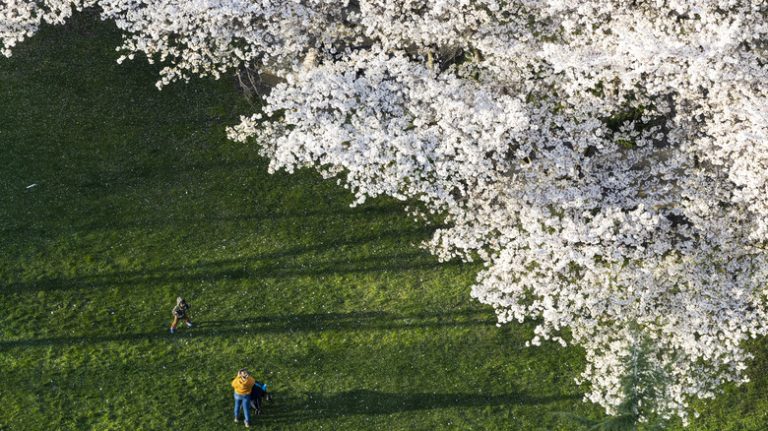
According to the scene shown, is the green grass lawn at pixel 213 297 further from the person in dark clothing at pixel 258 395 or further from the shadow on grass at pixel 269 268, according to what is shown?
Result: the person in dark clothing at pixel 258 395

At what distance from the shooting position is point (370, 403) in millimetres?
25234

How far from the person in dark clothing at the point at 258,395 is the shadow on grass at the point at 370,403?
40 centimetres

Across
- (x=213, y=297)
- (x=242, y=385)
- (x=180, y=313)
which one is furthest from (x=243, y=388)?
(x=213, y=297)

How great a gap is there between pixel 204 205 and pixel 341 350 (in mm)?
7610

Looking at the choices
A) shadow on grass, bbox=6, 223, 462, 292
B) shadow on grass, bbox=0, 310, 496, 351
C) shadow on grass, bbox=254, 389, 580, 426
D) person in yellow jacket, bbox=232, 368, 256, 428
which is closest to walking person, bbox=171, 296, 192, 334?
shadow on grass, bbox=0, 310, 496, 351

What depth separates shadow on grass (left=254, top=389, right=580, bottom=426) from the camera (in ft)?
81.4

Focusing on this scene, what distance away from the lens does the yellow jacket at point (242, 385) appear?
76.2 feet

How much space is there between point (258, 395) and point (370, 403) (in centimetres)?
351

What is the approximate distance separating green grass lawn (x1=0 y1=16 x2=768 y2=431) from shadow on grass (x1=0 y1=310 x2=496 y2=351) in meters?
0.05

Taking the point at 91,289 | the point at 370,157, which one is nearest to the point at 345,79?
the point at 370,157

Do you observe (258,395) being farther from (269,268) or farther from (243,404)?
(269,268)

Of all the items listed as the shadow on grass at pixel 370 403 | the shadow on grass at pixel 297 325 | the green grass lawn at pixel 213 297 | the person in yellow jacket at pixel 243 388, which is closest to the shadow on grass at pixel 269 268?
the green grass lawn at pixel 213 297

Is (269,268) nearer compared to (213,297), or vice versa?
(213,297)

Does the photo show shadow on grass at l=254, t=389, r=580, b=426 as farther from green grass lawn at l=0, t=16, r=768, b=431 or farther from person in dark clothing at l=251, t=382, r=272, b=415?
person in dark clothing at l=251, t=382, r=272, b=415
